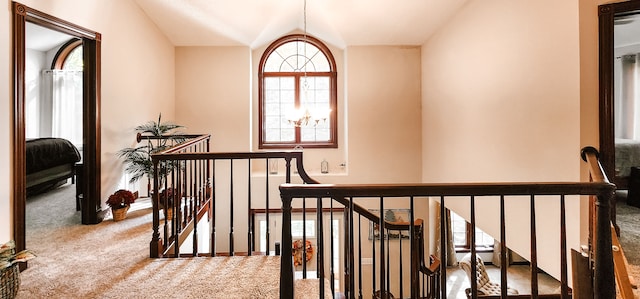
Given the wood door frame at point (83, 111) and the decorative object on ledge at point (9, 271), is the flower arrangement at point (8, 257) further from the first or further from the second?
the wood door frame at point (83, 111)

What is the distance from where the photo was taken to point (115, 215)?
11.9ft

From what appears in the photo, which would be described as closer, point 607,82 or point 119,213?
point 607,82

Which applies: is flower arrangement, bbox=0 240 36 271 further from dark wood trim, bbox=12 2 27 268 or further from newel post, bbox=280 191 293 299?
→ newel post, bbox=280 191 293 299

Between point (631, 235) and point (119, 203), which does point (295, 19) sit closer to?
point (119, 203)

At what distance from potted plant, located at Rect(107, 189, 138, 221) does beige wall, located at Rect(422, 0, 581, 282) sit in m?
4.35

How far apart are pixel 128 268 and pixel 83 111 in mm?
2011

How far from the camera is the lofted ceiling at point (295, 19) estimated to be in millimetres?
4809

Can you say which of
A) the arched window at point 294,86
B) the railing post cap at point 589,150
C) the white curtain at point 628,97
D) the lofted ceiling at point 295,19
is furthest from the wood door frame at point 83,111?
the white curtain at point 628,97

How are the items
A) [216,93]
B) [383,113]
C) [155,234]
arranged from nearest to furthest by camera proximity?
[155,234]
[216,93]
[383,113]

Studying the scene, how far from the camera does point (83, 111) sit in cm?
349

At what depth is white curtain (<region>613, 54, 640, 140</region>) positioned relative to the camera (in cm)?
455

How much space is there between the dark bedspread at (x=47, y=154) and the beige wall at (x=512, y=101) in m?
5.75

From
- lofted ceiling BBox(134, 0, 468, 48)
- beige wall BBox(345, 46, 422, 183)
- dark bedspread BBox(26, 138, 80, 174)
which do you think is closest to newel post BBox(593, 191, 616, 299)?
lofted ceiling BBox(134, 0, 468, 48)

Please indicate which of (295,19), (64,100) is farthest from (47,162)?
(295,19)
